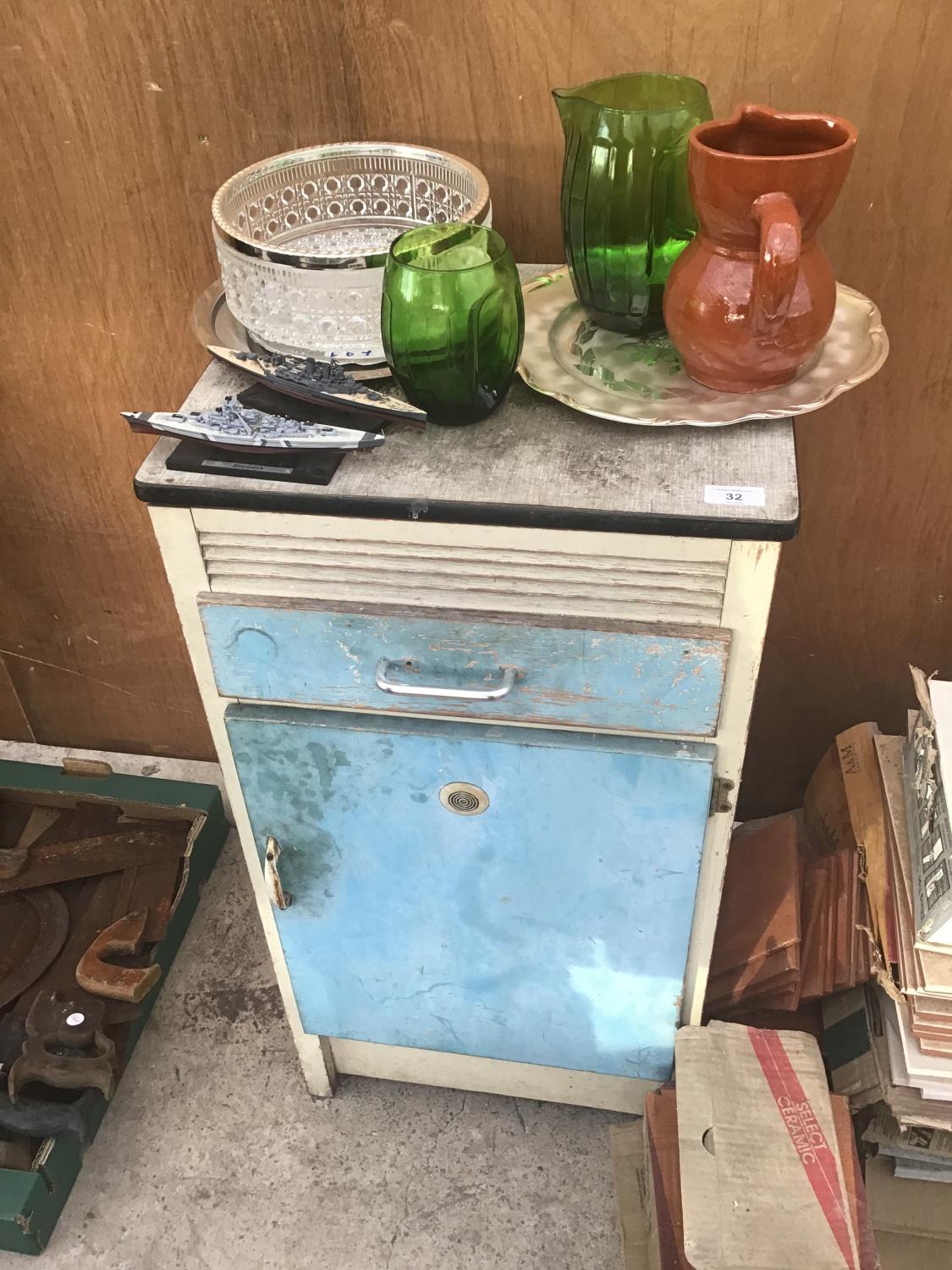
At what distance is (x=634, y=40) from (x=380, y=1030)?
3.73 feet

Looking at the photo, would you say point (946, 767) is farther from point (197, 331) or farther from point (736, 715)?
point (197, 331)

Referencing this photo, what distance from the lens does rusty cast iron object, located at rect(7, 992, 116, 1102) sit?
1.29m

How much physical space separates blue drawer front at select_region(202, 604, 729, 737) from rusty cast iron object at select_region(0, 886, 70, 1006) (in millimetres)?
793

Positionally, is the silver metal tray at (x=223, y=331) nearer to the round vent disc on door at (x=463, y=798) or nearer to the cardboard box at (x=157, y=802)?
the round vent disc on door at (x=463, y=798)

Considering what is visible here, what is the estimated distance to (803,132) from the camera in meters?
0.83

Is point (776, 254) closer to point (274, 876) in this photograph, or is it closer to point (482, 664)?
point (482, 664)

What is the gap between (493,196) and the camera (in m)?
1.12

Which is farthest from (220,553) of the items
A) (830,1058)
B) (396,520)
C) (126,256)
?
(830,1058)

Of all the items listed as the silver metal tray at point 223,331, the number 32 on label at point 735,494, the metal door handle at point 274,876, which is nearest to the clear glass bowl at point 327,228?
the silver metal tray at point 223,331

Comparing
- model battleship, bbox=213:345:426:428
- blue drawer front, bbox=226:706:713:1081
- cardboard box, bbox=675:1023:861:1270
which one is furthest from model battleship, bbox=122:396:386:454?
cardboard box, bbox=675:1023:861:1270

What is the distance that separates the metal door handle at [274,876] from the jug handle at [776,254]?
2.25ft

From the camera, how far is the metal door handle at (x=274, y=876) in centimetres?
103

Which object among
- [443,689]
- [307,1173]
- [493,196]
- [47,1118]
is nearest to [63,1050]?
[47,1118]

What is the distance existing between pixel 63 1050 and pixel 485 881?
710mm
